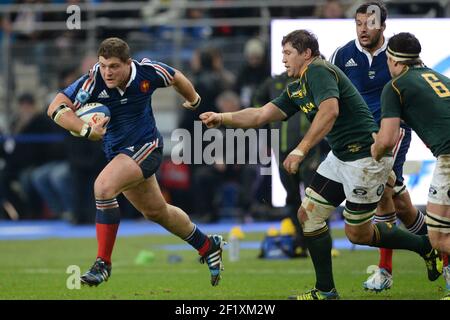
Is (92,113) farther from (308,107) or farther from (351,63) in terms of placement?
(351,63)

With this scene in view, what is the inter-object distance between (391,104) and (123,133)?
9.66 ft

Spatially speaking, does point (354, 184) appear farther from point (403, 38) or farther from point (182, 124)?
point (182, 124)

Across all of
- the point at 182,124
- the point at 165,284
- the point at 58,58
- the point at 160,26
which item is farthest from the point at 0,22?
the point at 165,284

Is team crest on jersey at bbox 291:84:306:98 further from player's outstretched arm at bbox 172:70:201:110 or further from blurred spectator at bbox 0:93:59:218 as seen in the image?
blurred spectator at bbox 0:93:59:218

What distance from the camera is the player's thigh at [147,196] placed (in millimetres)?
11156

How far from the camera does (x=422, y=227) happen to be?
1193 cm

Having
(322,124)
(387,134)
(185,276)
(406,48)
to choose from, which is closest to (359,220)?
(322,124)

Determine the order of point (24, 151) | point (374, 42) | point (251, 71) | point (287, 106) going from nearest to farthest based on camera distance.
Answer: point (287, 106) < point (374, 42) < point (251, 71) < point (24, 151)

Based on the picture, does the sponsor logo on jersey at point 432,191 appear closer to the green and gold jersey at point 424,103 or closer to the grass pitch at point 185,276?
the green and gold jersey at point 424,103

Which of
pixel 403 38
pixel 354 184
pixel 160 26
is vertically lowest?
pixel 160 26

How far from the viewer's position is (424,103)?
958 centimetres

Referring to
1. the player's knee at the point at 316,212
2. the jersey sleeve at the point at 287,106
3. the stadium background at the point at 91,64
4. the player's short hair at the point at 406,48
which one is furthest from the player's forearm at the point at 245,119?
the stadium background at the point at 91,64

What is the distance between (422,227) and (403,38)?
9.68 feet

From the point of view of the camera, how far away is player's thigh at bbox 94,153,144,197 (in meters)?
10.7
